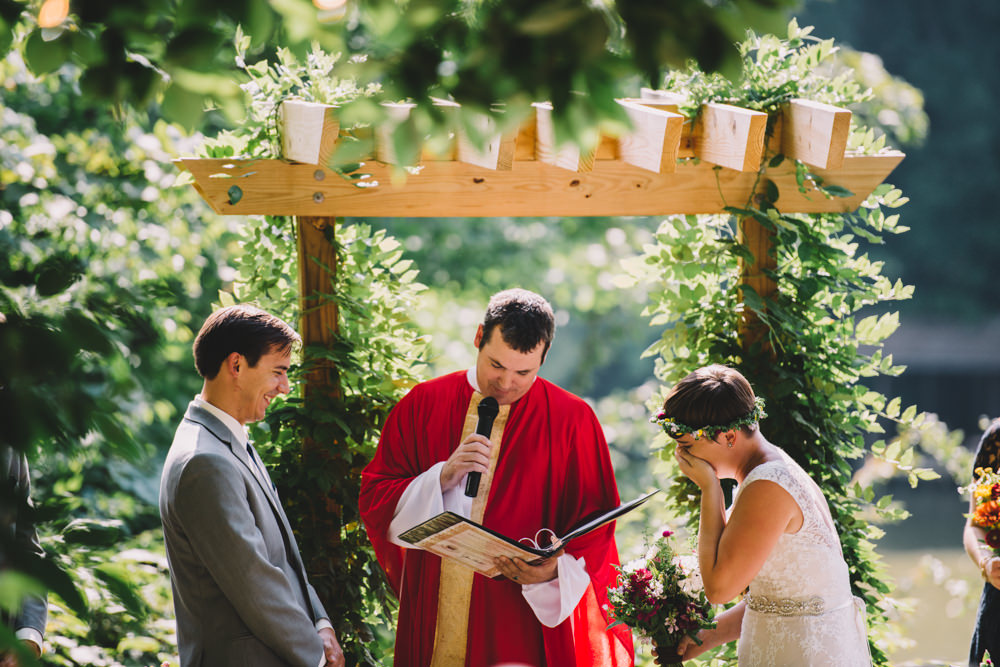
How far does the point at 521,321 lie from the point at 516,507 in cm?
60

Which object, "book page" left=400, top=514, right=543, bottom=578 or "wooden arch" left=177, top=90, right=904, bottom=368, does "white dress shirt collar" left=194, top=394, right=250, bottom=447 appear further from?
"wooden arch" left=177, top=90, right=904, bottom=368

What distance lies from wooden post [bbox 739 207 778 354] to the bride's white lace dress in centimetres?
114

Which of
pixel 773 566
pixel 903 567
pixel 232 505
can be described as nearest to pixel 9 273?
pixel 232 505

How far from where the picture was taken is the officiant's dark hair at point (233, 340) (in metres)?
2.59

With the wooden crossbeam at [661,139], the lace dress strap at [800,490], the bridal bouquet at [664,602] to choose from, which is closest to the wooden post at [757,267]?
the wooden crossbeam at [661,139]

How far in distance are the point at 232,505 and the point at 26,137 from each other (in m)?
3.60

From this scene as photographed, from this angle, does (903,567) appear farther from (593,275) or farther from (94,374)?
(94,374)

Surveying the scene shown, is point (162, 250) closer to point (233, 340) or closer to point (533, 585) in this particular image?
point (233, 340)

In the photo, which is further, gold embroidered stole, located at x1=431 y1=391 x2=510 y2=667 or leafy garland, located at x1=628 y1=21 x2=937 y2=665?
leafy garland, located at x1=628 y1=21 x2=937 y2=665

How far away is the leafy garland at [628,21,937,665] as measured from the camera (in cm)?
343

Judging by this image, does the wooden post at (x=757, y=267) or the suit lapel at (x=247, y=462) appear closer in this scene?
the suit lapel at (x=247, y=462)

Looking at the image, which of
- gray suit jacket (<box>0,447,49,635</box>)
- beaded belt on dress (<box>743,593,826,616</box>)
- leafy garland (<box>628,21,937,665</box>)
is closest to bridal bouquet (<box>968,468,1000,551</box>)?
leafy garland (<box>628,21,937,665</box>)

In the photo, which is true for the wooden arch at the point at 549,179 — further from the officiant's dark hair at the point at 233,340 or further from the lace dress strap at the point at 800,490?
the lace dress strap at the point at 800,490

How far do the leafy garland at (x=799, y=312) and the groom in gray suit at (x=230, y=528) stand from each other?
5.26 feet
